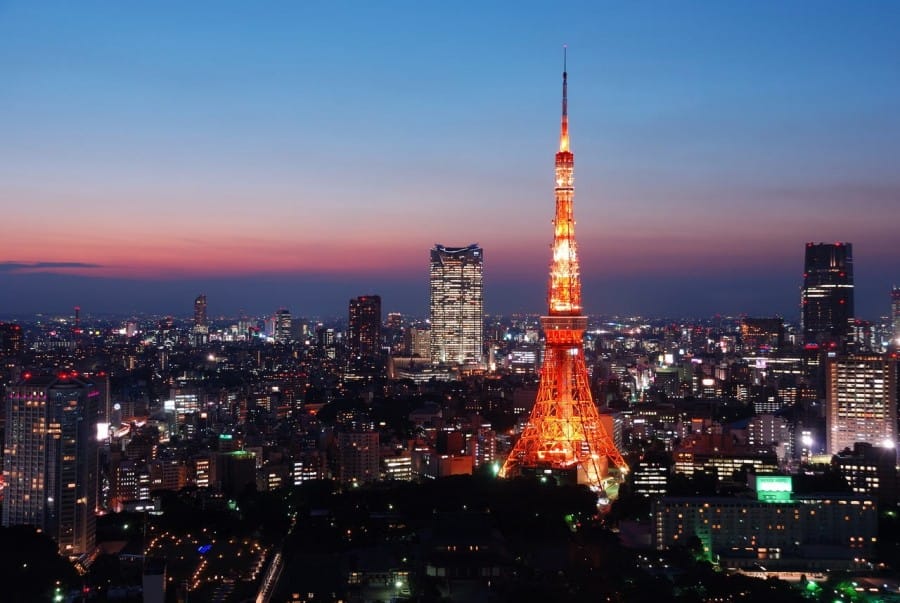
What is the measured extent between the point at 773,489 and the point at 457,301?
36965 millimetres

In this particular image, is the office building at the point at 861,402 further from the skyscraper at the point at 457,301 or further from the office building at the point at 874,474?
the skyscraper at the point at 457,301

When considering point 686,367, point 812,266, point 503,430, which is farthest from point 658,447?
point 812,266

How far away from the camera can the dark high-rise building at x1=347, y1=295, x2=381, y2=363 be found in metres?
50.8

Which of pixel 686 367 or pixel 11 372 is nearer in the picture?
pixel 11 372

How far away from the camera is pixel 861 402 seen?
23.6 m

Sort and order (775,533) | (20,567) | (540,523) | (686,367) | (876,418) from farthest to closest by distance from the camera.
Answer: (686,367) < (876,418) < (540,523) < (775,533) < (20,567)

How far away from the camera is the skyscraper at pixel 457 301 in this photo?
166 feet

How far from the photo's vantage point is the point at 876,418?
924 inches

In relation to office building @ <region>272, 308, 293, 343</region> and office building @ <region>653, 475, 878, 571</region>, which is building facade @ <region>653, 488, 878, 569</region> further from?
office building @ <region>272, 308, 293, 343</region>

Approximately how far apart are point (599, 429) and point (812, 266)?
88.3ft

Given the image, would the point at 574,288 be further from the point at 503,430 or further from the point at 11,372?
the point at 11,372

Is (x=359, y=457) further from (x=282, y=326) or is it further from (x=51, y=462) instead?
(x=282, y=326)

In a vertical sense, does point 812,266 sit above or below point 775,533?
above

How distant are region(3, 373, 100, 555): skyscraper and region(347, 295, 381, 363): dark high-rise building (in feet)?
114
